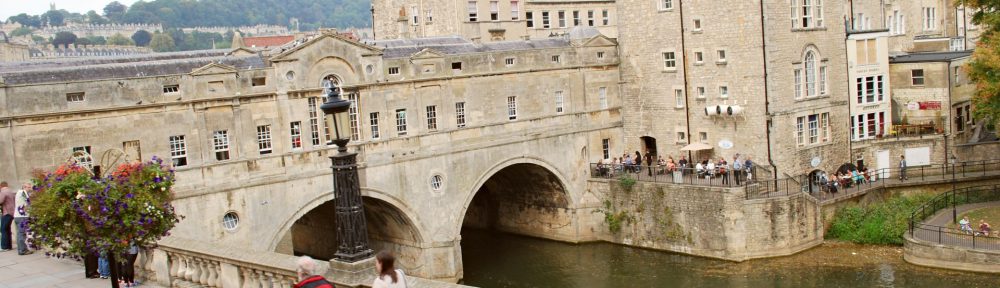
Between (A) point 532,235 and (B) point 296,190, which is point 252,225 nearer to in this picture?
(B) point 296,190

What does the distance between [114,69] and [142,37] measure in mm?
121847

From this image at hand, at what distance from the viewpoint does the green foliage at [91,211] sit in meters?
13.4

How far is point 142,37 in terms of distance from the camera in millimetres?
142625

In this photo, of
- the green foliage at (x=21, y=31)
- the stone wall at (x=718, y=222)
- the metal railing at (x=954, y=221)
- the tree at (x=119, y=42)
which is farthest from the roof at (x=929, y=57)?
the green foliage at (x=21, y=31)

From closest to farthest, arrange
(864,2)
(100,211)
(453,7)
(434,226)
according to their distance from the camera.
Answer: (100,211), (434,226), (864,2), (453,7)

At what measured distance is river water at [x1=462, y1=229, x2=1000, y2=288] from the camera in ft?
108

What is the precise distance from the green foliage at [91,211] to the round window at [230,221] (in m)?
15.4

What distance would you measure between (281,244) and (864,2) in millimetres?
28972

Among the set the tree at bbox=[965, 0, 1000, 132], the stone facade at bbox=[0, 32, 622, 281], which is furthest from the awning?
the tree at bbox=[965, 0, 1000, 132]

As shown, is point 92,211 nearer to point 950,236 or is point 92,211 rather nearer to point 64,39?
point 950,236

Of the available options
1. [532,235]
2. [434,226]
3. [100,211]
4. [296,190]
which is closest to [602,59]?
[532,235]

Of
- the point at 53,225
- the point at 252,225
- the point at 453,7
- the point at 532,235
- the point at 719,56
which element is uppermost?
the point at 453,7

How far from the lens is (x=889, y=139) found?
42.4 m

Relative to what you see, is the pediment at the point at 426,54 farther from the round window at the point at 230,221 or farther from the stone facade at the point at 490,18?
the stone facade at the point at 490,18
